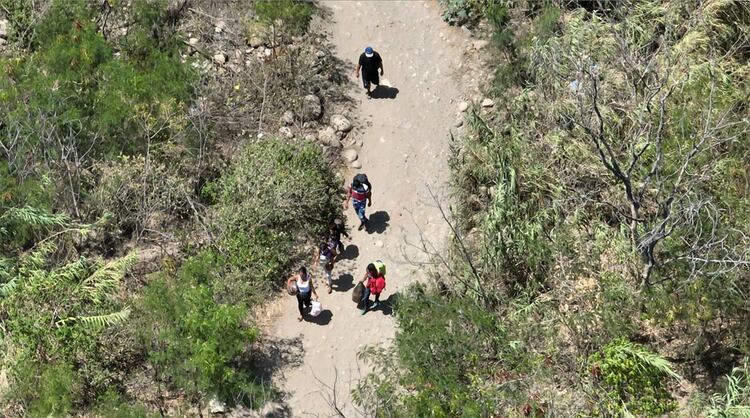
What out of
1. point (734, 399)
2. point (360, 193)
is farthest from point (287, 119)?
point (734, 399)

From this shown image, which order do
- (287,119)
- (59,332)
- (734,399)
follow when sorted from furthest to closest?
(287,119)
(59,332)
(734,399)

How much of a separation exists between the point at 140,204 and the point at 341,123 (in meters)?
5.35

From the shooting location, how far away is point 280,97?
72.7 ft

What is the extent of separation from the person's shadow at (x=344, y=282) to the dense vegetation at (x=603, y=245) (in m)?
2.08

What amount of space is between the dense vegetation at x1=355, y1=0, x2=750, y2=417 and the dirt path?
1177 mm

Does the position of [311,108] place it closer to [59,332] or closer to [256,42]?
[256,42]

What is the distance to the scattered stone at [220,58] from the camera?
23.1 m

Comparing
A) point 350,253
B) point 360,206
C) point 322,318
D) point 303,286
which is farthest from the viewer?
point 350,253

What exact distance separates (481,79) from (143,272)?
982cm

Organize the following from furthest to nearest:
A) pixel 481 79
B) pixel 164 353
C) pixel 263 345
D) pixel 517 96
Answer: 1. pixel 481 79
2. pixel 517 96
3. pixel 263 345
4. pixel 164 353

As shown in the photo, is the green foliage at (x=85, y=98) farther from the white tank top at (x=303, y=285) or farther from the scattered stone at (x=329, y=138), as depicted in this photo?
the white tank top at (x=303, y=285)

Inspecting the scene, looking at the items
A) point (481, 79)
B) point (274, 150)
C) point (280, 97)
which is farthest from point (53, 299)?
point (481, 79)

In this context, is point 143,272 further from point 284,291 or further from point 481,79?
point 481,79

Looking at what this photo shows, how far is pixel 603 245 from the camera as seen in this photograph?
16.6m
